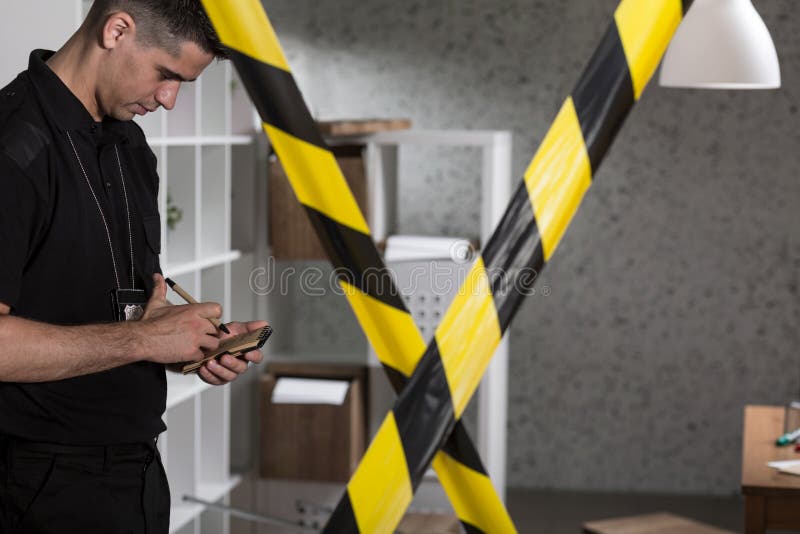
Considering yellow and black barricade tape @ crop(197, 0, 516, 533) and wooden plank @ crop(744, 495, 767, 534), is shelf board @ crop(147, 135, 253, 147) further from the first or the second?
yellow and black barricade tape @ crop(197, 0, 516, 533)

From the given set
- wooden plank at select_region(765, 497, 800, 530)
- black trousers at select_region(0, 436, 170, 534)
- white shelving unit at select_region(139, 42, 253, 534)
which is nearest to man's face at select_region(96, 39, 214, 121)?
black trousers at select_region(0, 436, 170, 534)

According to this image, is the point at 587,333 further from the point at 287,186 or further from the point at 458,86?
the point at 287,186

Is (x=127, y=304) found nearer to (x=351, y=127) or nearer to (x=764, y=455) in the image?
(x=764, y=455)

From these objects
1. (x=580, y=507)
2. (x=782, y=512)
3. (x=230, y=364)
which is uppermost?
(x=230, y=364)

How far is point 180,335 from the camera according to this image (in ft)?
3.26

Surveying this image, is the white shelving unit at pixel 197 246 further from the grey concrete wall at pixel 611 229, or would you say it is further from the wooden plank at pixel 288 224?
the grey concrete wall at pixel 611 229

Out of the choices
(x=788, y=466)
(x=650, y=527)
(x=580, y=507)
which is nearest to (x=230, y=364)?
(x=788, y=466)

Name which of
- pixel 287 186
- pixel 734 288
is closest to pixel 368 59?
pixel 287 186

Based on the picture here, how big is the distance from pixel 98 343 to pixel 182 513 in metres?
2.36

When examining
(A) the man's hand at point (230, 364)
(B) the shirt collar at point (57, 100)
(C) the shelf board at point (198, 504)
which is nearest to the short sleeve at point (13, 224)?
(B) the shirt collar at point (57, 100)

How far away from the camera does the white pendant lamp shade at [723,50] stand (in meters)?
2.87

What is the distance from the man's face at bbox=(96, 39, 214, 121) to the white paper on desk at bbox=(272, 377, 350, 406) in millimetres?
2680

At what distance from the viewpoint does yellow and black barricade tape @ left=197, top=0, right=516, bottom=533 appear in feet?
2.36

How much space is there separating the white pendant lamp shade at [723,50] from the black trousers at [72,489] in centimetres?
211
